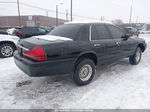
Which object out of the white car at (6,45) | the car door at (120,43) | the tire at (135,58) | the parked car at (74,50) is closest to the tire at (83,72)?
the parked car at (74,50)

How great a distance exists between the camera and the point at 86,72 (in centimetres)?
359

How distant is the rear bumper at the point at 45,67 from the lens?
8.87 feet

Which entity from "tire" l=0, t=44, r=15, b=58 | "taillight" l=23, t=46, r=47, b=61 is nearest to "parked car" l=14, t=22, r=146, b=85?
"taillight" l=23, t=46, r=47, b=61

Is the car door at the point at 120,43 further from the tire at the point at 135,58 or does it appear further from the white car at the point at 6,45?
the white car at the point at 6,45

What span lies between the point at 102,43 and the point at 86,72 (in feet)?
3.29

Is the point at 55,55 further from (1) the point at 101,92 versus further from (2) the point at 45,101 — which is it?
(1) the point at 101,92

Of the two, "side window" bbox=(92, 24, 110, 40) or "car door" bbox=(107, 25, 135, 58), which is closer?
"side window" bbox=(92, 24, 110, 40)

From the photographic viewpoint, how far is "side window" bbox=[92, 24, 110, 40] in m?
3.63

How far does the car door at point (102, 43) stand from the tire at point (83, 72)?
41cm

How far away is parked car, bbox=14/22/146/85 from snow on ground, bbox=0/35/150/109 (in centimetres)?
46

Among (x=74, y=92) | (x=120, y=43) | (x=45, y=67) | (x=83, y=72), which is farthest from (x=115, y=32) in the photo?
(x=45, y=67)

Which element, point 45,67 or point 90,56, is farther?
point 90,56

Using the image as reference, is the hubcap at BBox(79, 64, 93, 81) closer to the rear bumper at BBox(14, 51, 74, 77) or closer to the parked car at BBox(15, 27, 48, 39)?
the rear bumper at BBox(14, 51, 74, 77)

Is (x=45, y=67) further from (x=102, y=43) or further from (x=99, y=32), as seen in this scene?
(x=99, y=32)
